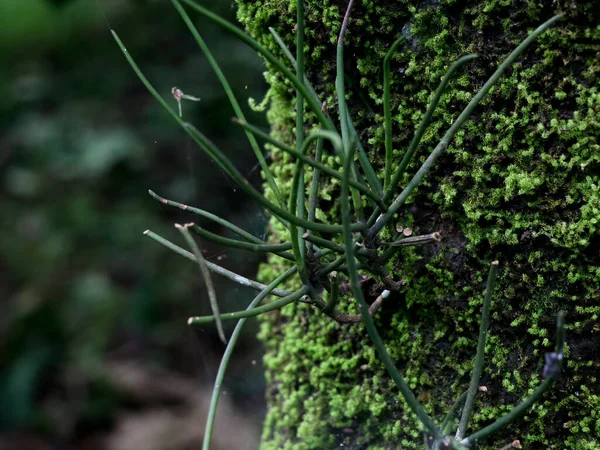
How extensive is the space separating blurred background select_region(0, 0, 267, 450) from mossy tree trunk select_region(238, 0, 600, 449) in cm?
180

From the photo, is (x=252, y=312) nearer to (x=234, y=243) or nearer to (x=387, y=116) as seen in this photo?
(x=234, y=243)

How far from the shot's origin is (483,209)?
649 millimetres

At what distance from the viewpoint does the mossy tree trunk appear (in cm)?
59

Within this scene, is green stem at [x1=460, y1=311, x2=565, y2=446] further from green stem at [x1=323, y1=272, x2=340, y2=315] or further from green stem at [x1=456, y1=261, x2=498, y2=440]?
green stem at [x1=323, y1=272, x2=340, y2=315]

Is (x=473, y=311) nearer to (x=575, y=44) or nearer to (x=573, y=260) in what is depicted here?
(x=573, y=260)

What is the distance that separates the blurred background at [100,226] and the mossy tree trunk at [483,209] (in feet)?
5.89

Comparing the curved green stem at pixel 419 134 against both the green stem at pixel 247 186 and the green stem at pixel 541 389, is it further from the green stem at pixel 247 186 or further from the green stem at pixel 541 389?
the green stem at pixel 541 389

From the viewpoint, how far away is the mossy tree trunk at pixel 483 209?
1.95ft

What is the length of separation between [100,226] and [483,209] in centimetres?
247

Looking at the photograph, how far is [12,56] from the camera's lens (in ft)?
9.59

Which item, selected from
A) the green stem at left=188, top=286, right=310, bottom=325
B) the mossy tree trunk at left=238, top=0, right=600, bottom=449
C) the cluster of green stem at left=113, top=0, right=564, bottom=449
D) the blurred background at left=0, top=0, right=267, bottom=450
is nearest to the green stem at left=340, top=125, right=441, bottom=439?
the cluster of green stem at left=113, top=0, right=564, bottom=449

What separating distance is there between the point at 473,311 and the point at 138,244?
2385 mm

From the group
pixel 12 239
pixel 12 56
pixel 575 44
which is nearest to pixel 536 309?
pixel 575 44

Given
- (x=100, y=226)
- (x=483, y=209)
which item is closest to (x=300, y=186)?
(x=483, y=209)
